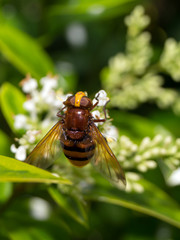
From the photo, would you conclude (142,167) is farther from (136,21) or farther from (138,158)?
(136,21)

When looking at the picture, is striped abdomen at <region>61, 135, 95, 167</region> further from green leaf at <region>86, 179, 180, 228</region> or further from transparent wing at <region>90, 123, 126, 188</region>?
Answer: green leaf at <region>86, 179, 180, 228</region>

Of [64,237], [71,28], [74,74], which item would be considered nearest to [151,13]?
[71,28]

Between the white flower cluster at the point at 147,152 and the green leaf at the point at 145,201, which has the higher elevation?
the white flower cluster at the point at 147,152

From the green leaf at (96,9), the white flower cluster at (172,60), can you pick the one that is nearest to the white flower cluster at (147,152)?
the white flower cluster at (172,60)

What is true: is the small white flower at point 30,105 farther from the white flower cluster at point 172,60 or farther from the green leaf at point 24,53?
the white flower cluster at point 172,60

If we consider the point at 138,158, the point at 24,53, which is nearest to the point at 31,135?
the point at 138,158
